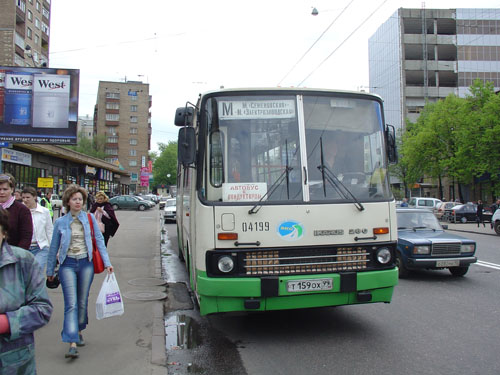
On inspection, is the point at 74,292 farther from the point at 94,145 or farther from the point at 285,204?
the point at 94,145

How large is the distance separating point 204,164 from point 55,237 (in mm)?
1771

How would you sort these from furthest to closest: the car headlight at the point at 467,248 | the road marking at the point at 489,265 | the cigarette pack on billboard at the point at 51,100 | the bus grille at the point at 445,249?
the cigarette pack on billboard at the point at 51,100 → the road marking at the point at 489,265 → the car headlight at the point at 467,248 → the bus grille at the point at 445,249

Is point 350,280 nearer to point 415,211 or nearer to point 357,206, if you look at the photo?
point 357,206

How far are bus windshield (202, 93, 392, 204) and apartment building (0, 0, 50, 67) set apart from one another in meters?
45.2

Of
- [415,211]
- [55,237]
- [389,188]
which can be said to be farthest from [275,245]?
[415,211]

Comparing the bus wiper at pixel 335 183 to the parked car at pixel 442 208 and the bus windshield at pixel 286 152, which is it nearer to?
the bus windshield at pixel 286 152

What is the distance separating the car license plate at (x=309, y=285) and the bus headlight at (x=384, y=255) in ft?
2.30

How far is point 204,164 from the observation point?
5215 mm

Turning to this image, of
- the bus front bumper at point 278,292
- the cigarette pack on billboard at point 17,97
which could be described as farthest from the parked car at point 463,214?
the bus front bumper at point 278,292

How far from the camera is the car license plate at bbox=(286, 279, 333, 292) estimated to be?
493 cm

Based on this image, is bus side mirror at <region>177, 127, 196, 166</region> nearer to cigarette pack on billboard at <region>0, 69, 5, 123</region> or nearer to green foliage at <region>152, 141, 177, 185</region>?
cigarette pack on billboard at <region>0, 69, 5, 123</region>

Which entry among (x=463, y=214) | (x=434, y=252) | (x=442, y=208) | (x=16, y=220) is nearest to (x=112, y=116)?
(x=442, y=208)

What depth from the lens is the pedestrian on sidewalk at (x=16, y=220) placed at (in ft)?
14.8

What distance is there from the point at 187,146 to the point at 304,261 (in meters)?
1.85
